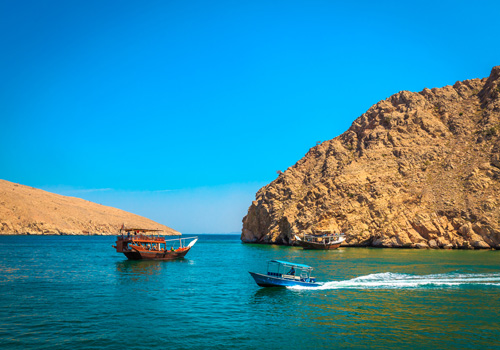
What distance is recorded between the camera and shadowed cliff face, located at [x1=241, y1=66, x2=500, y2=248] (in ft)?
289

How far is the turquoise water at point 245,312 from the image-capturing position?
62.8 feet

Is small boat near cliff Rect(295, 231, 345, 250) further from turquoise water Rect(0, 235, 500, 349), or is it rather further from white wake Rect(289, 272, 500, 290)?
white wake Rect(289, 272, 500, 290)

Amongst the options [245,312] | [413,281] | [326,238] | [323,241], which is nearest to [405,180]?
[326,238]

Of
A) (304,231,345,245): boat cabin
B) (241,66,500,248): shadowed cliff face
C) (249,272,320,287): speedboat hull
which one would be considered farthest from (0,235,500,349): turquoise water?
(304,231,345,245): boat cabin

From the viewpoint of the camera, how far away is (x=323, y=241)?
9231 cm

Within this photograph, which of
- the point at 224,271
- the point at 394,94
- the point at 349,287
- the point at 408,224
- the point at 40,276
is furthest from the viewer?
the point at 394,94

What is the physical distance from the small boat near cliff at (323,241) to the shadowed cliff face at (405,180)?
3.18 m

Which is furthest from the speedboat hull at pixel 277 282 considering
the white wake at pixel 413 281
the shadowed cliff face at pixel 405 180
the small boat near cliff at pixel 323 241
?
the shadowed cliff face at pixel 405 180

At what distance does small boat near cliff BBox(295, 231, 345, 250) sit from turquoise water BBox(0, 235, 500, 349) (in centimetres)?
5000

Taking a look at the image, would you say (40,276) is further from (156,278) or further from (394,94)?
(394,94)

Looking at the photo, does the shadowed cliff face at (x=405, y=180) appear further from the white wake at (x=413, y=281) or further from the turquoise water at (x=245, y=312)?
the white wake at (x=413, y=281)

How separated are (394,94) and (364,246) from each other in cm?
5834

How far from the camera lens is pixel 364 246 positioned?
324 feet

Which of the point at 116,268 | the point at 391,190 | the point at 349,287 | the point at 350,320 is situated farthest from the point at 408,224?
the point at 350,320
